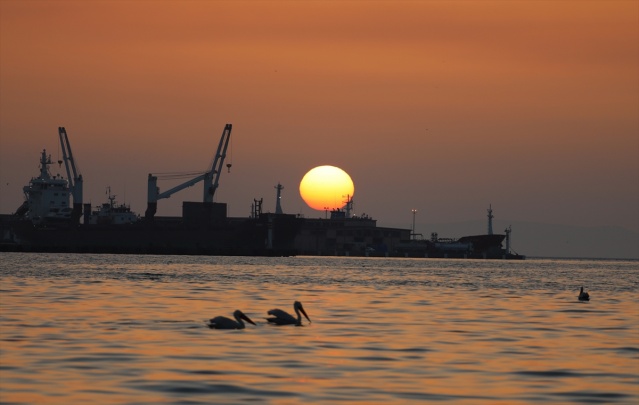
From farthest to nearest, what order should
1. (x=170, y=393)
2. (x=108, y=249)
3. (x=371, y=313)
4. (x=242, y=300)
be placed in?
(x=108, y=249) → (x=242, y=300) → (x=371, y=313) → (x=170, y=393)

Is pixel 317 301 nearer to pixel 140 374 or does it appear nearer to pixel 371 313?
pixel 371 313

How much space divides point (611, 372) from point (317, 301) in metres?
25.6

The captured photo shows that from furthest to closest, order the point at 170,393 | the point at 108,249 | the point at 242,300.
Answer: the point at 108,249 → the point at 242,300 → the point at 170,393

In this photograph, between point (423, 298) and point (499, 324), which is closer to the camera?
point (499, 324)

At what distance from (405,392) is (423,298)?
109 feet

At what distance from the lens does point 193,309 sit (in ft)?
133

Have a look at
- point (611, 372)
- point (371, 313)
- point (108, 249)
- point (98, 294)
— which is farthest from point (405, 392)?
point (108, 249)

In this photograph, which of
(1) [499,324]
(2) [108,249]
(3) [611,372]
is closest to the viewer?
(3) [611,372]

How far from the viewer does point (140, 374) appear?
21.6 m

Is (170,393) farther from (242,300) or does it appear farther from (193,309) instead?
(242,300)

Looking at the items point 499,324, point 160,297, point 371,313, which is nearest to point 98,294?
point 160,297

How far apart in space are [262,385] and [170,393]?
6.41 ft

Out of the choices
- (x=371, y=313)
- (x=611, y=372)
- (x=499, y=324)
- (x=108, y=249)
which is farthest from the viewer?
(x=108, y=249)

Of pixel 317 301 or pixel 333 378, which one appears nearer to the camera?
pixel 333 378
